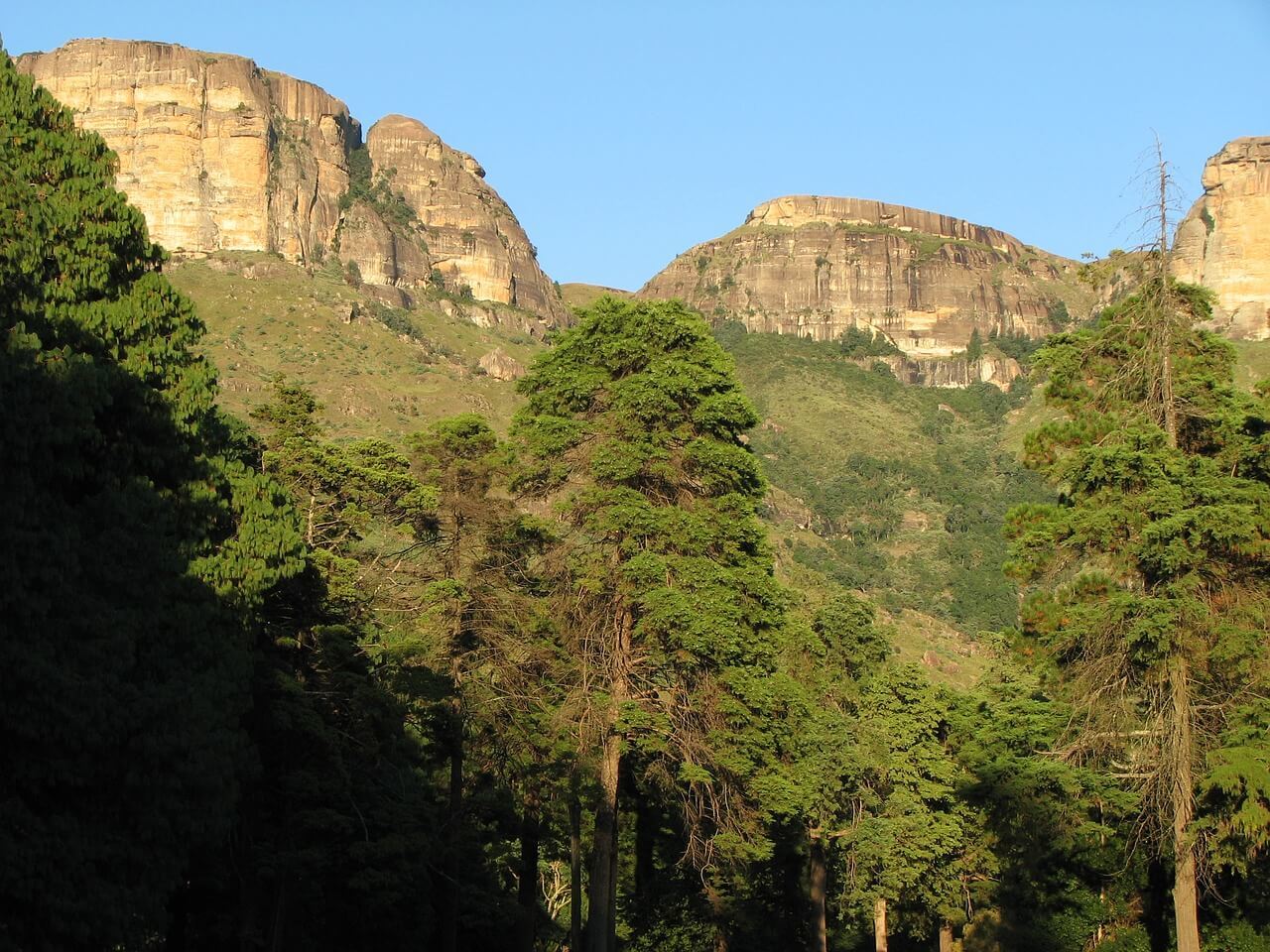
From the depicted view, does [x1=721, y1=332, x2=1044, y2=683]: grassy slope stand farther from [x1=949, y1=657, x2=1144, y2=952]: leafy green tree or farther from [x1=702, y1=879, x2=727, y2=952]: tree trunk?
[x1=702, y1=879, x2=727, y2=952]: tree trunk

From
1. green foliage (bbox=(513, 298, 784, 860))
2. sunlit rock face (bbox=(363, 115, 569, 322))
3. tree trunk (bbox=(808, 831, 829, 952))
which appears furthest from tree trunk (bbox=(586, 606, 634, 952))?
sunlit rock face (bbox=(363, 115, 569, 322))

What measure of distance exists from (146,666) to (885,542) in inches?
4901

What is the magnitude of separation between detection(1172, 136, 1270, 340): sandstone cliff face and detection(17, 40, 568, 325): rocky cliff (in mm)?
85954

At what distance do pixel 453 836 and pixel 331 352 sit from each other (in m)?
99.1

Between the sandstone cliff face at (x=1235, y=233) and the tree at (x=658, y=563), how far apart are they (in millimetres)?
152900

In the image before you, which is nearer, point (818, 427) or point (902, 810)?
point (902, 810)

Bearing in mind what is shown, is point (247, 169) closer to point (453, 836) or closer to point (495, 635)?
point (495, 635)

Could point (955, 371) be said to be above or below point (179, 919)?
above

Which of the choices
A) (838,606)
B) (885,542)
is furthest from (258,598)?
(885,542)

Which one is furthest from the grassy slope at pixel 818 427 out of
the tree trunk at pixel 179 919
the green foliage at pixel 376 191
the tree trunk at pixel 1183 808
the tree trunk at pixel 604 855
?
the tree trunk at pixel 1183 808

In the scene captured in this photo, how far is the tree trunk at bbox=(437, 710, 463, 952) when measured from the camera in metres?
25.7

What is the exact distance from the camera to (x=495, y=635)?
26812 mm

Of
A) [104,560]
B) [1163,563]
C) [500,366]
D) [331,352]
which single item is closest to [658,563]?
[1163,563]

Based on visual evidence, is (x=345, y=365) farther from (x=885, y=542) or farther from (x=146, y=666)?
(x=146, y=666)
